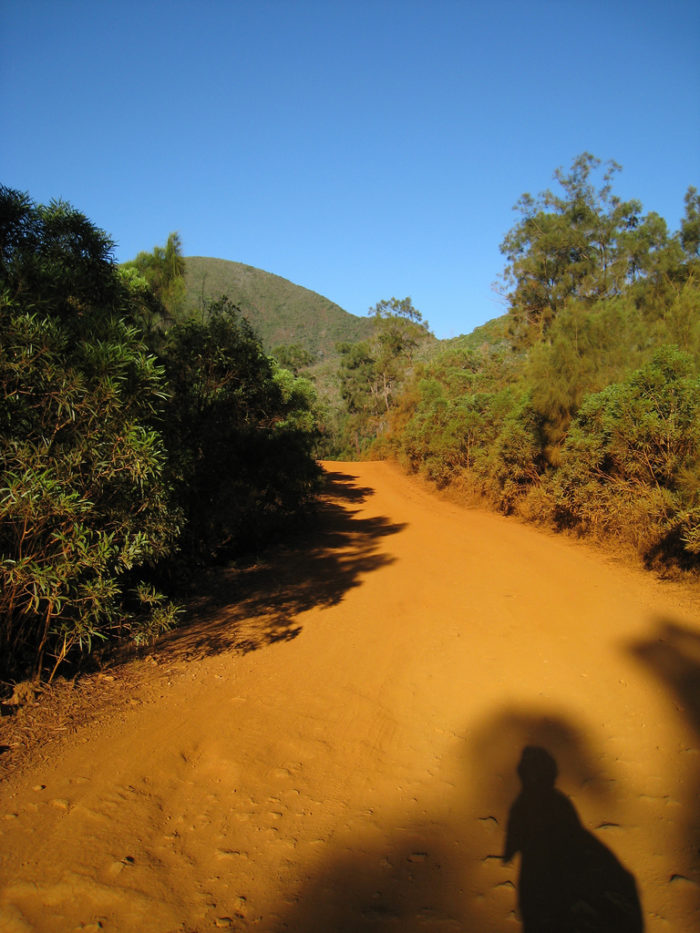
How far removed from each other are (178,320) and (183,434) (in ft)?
9.35

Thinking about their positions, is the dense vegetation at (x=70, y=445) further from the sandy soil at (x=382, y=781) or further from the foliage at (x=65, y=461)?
the sandy soil at (x=382, y=781)

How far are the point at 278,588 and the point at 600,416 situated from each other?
5.93 meters

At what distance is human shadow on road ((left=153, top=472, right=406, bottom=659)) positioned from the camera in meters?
6.67

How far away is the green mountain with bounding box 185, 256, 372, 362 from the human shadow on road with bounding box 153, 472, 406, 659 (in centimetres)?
7539

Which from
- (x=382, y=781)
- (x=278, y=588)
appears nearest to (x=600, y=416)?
(x=278, y=588)

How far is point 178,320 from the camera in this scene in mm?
10461

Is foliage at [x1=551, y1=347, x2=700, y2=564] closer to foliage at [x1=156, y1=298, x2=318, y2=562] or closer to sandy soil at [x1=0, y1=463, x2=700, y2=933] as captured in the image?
sandy soil at [x1=0, y1=463, x2=700, y2=933]

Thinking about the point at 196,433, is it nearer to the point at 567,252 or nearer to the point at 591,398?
Result: the point at 591,398

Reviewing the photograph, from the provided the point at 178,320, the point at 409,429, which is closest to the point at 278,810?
the point at 178,320

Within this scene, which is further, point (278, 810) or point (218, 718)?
point (218, 718)

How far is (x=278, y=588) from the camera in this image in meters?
8.87

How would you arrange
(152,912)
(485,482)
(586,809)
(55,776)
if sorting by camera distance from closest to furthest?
(152,912)
(586,809)
(55,776)
(485,482)

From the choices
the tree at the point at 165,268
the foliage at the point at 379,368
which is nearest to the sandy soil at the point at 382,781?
the tree at the point at 165,268

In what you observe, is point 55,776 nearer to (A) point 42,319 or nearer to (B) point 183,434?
(A) point 42,319
